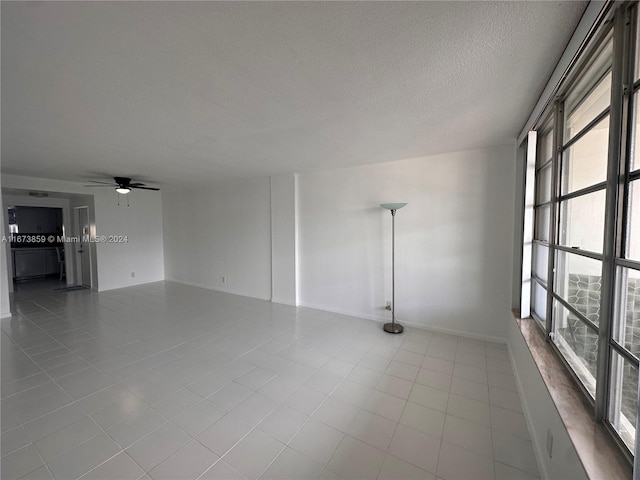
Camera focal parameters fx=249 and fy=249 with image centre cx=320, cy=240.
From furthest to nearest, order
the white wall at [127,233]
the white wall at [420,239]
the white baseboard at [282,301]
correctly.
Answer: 1. the white wall at [127,233]
2. the white baseboard at [282,301]
3. the white wall at [420,239]

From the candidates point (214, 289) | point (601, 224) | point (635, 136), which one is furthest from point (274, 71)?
point (214, 289)

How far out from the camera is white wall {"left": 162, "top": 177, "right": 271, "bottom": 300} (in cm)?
521

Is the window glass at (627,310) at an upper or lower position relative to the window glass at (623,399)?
upper

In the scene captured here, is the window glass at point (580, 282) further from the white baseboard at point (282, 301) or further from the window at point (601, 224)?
the white baseboard at point (282, 301)

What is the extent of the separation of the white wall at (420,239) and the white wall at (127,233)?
187 inches

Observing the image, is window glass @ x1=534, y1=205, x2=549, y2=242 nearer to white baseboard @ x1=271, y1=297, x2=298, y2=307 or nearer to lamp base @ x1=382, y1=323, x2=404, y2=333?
lamp base @ x1=382, y1=323, x2=404, y2=333

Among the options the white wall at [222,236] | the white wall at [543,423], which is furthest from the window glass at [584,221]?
the white wall at [222,236]

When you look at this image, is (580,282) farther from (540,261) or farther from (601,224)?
(540,261)

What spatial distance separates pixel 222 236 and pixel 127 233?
2.65 metres

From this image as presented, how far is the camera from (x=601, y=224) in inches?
53.8

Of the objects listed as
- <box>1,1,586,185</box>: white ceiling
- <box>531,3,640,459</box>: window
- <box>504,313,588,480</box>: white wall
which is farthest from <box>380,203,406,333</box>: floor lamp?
<box>531,3,640,459</box>: window

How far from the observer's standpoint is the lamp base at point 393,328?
139 inches

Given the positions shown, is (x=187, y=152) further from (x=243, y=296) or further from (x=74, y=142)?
(x=243, y=296)

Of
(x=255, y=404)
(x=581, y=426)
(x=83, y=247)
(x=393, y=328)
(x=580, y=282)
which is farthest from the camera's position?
(x=83, y=247)
